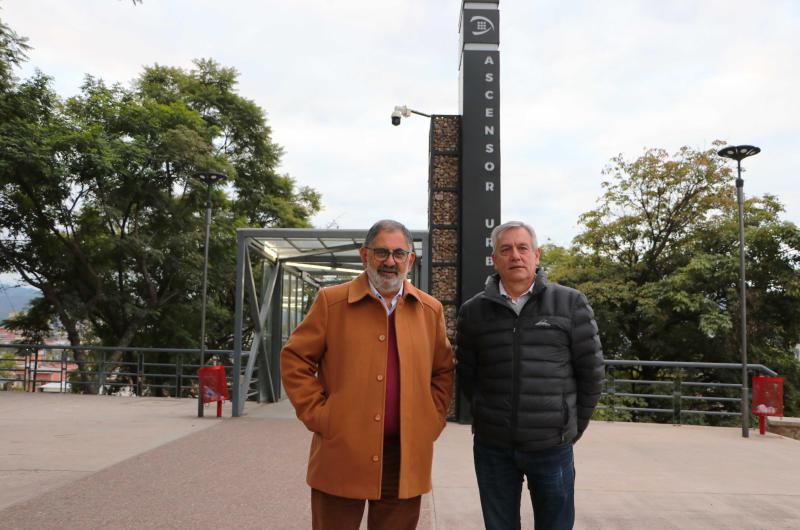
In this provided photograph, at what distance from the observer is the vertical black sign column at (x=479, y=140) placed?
31.2 ft

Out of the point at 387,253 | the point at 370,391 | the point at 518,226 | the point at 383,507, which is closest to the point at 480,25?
the point at 518,226

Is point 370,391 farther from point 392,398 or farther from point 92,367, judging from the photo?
point 92,367

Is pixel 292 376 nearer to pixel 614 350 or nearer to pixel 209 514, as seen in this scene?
pixel 209 514

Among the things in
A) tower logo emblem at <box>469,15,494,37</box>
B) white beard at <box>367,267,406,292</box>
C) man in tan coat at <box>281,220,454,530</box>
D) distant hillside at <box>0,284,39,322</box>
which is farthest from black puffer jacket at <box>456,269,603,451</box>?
distant hillside at <box>0,284,39,322</box>

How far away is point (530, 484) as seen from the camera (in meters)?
2.56

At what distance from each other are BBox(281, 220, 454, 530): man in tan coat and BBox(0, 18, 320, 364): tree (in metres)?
14.3

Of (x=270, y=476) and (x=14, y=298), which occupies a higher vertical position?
(x=14, y=298)

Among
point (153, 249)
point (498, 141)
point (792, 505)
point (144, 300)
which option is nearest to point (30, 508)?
point (792, 505)

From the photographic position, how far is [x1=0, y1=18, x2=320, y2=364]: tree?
49.6 feet

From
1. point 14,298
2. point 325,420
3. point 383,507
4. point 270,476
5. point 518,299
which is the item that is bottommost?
point 270,476

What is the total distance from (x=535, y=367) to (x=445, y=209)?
24.6ft

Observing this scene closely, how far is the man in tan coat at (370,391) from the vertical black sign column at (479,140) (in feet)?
23.1

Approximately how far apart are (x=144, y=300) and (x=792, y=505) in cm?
1634

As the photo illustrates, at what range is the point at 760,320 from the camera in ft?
51.5
